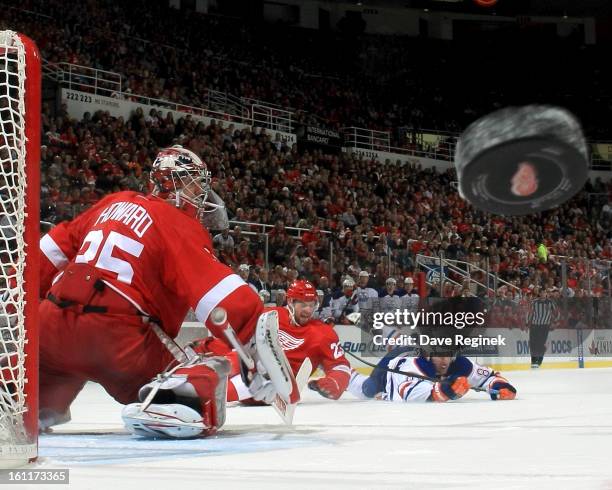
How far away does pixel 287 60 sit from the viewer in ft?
78.7

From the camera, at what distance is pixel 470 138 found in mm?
2355

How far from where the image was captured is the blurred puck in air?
2.31 metres

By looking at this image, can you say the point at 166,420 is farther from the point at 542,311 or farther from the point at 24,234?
the point at 542,311

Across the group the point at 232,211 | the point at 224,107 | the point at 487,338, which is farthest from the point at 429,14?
the point at 487,338

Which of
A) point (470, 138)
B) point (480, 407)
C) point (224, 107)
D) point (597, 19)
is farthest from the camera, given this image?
point (597, 19)

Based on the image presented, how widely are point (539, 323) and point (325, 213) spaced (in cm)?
430

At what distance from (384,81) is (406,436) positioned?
22267mm

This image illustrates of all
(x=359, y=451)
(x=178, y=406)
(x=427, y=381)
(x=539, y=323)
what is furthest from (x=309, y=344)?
(x=539, y=323)

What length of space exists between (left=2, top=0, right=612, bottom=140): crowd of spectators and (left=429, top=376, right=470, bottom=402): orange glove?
25.6 ft

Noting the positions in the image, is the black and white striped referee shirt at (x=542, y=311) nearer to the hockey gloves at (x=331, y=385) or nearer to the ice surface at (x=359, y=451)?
the hockey gloves at (x=331, y=385)

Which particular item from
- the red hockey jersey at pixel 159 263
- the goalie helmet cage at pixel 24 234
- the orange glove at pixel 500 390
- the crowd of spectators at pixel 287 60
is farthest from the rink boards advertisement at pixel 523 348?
the goalie helmet cage at pixel 24 234

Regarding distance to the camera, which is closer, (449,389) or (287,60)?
(449,389)

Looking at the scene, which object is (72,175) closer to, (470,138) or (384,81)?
(470,138)

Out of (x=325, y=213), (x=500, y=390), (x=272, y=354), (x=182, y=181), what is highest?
(x=325, y=213)
